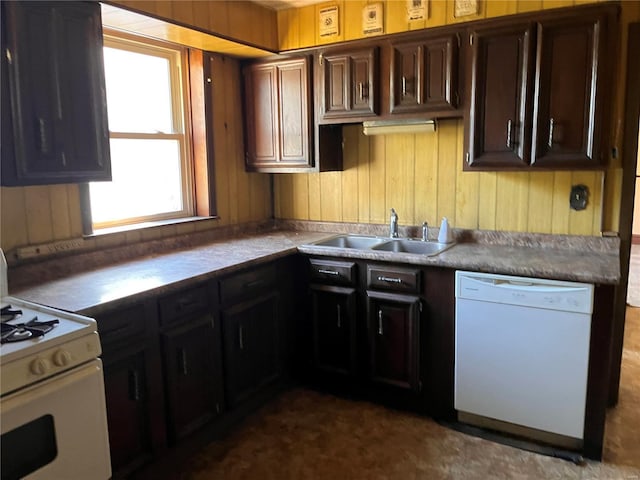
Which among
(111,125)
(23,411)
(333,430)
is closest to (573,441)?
(333,430)

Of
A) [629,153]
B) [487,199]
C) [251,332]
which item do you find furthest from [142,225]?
[629,153]

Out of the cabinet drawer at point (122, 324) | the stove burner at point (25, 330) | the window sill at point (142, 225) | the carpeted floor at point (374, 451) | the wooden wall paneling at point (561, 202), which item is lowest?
the carpeted floor at point (374, 451)

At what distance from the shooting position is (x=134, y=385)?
2.16 meters

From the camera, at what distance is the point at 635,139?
8.67ft

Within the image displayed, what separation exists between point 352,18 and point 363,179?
997 mm

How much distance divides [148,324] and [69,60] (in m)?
1.16

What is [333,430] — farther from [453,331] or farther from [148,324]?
[148,324]

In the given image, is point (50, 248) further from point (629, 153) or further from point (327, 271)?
point (629, 153)

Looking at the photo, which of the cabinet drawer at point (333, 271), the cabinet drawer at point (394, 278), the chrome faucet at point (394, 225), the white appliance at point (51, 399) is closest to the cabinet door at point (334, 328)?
the cabinet drawer at point (333, 271)

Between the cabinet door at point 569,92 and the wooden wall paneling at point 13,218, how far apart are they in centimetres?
246

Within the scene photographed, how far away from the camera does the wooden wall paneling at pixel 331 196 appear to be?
3.59 metres

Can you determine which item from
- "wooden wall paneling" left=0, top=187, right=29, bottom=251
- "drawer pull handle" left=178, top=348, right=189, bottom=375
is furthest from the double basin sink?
"wooden wall paneling" left=0, top=187, right=29, bottom=251

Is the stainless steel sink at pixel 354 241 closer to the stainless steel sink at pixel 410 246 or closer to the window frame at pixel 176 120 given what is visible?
the stainless steel sink at pixel 410 246

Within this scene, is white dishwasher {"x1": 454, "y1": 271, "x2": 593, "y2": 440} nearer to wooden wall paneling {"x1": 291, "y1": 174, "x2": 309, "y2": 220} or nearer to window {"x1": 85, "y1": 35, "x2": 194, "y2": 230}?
wooden wall paneling {"x1": 291, "y1": 174, "x2": 309, "y2": 220}
